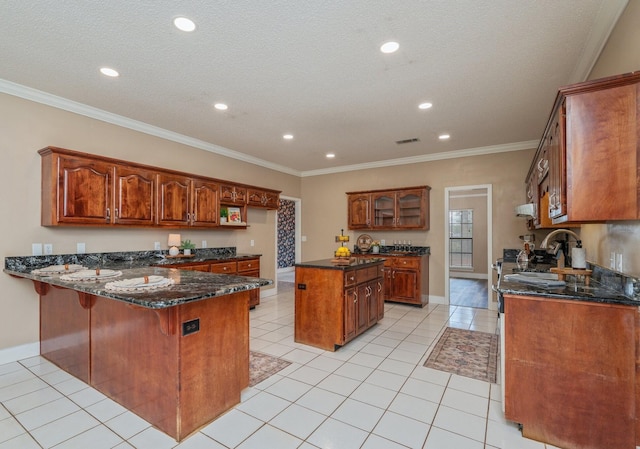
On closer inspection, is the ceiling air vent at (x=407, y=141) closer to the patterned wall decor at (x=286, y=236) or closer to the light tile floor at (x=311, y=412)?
the light tile floor at (x=311, y=412)

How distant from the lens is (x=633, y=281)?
183cm

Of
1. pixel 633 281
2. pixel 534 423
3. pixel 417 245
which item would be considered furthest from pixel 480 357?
pixel 417 245

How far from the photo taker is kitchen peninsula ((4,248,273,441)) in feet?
6.39

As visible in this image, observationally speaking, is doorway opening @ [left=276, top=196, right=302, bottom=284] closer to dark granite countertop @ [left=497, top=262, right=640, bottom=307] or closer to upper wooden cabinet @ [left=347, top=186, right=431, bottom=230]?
upper wooden cabinet @ [left=347, top=186, right=431, bottom=230]

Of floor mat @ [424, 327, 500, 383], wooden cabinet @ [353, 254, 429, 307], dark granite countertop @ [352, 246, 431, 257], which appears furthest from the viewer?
dark granite countertop @ [352, 246, 431, 257]

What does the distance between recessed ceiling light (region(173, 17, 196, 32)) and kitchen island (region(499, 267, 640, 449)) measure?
9.65ft

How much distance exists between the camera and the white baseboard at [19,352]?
3.12 meters

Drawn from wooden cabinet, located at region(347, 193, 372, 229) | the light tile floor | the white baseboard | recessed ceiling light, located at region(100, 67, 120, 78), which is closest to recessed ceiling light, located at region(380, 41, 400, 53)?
recessed ceiling light, located at region(100, 67, 120, 78)

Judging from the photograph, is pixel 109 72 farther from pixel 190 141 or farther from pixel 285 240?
pixel 285 240

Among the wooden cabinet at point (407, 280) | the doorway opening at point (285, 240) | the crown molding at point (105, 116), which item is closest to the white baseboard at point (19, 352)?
the crown molding at point (105, 116)

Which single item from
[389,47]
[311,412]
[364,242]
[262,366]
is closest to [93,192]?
[262,366]

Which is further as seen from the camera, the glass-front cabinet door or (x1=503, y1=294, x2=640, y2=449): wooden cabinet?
the glass-front cabinet door

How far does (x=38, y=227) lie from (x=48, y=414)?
2.10m

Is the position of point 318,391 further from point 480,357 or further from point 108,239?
point 108,239
